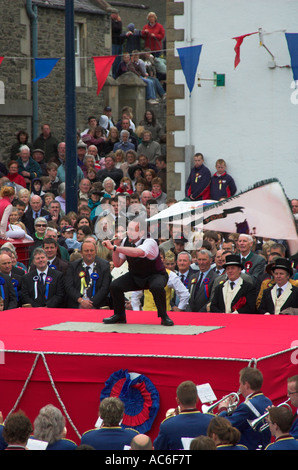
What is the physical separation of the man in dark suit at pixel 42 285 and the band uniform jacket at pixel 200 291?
65.8 inches

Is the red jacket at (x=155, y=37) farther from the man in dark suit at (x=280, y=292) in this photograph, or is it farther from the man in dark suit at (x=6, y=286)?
the man in dark suit at (x=280, y=292)

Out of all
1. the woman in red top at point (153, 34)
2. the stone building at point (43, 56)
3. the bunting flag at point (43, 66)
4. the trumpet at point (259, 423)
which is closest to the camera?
the trumpet at point (259, 423)

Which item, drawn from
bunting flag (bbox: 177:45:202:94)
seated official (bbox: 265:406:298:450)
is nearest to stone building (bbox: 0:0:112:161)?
bunting flag (bbox: 177:45:202:94)

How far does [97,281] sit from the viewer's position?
12086 millimetres

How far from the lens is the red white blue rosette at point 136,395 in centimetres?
879

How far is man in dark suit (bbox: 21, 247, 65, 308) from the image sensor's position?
40.0ft

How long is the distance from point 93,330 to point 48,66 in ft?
26.4

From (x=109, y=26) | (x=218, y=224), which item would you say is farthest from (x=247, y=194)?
(x=109, y=26)

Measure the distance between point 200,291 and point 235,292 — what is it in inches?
28.1

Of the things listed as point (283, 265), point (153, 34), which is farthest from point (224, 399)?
point (153, 34)

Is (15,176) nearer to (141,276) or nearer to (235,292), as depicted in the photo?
(235,292)

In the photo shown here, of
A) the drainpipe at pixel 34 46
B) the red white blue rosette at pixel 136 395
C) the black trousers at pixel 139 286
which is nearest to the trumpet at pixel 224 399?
the red white blue rosette at pixel 136 395

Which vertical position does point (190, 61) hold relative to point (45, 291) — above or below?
above

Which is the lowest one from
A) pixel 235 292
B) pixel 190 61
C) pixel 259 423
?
pixel 259 423
